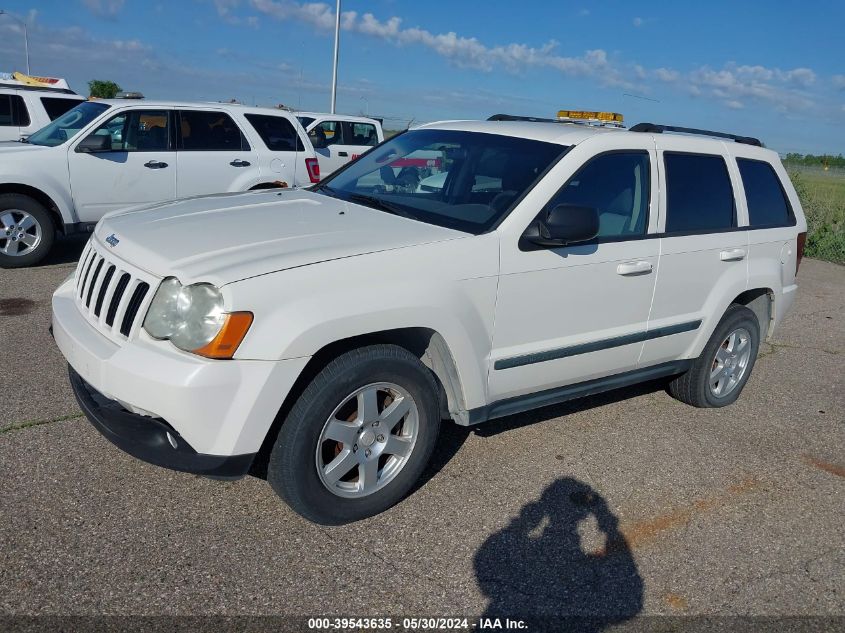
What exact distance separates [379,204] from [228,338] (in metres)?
1.51

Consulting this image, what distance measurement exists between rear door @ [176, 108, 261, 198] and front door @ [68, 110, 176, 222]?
0.14 metres

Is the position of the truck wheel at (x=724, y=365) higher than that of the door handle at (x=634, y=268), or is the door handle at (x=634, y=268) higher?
the door handle at (x=634, y=268)

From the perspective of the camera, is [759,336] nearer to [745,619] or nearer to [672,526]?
[672,526]

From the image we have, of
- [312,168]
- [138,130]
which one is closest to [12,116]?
[138,130]

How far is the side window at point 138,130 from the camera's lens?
26.9 feet

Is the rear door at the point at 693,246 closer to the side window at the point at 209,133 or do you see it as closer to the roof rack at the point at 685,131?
the roof rack at the point at 685,131

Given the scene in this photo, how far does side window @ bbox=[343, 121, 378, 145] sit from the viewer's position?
47.9ft

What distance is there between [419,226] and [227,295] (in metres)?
1.12

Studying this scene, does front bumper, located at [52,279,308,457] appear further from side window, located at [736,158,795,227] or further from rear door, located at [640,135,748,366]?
side window, located at [736,158,795,227]

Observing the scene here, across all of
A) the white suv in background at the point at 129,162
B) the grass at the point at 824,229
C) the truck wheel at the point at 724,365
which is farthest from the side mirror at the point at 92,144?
the grass at the point at 824,229

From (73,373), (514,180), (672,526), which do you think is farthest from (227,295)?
(672,526)

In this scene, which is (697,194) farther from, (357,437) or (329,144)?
(329,144)

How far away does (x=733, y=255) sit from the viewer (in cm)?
473

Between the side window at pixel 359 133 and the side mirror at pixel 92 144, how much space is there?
23.1 feet
